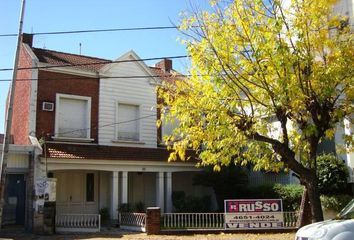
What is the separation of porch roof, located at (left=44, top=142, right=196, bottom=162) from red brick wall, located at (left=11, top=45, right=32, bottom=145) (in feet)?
6.09

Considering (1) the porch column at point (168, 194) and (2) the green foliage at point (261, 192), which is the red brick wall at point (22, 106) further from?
(2) the green foliage at point (261, 192)

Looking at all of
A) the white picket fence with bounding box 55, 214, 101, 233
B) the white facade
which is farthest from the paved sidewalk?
the white facade

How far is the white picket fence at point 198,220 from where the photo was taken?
736 inches

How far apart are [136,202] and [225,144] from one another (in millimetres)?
13797

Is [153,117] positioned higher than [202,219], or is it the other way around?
[153,117]

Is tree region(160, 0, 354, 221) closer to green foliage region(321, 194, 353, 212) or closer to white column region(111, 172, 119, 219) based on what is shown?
green foliage region(321, 194, 353, 212)

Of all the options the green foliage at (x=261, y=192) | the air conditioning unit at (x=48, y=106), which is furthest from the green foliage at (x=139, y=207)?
the air conditioning unit at (x=48, y=106)

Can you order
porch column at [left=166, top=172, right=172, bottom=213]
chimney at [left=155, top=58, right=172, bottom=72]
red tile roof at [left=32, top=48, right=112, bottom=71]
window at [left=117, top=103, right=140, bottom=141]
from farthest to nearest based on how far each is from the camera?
1. chimney at [left=155, top=58, right=172, bottom=72]
2. window at [left=117, top=103, right=140, bottom=141]
3. porch column at [left=166, top=172, right=172, bottom=213]
4. red tile roof at [left=32, top=48, right=112, bottom=71]

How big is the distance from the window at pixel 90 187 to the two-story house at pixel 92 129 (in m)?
0.02

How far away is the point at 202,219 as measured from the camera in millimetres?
19000

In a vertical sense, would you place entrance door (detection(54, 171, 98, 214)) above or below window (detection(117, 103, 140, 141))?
below

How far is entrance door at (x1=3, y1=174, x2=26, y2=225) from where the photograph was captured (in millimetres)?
20359

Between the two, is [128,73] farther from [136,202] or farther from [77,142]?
[136,202]

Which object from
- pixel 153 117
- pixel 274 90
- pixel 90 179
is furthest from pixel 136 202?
pixel 274 90
